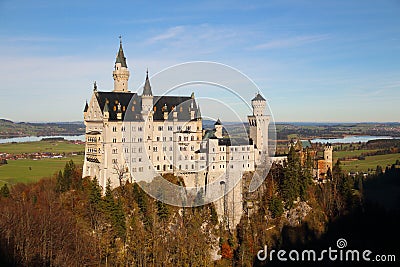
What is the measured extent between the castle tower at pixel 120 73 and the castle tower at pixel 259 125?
13358 millimetres

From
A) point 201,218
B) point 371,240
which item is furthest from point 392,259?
point 201,218

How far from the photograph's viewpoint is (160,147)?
4241cm

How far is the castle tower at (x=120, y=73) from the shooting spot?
45438 mm

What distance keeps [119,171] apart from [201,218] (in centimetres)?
872

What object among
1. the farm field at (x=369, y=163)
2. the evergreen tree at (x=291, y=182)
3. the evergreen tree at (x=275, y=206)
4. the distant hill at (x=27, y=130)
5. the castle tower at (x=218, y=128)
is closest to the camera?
the evergreen tree at (x=275, y=206)

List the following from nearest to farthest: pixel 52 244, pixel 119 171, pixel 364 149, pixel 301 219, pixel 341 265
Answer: pixel 52 244 → pixel 341 265 → pixel 119 171 → pixel 301 219 → pixel 364 149

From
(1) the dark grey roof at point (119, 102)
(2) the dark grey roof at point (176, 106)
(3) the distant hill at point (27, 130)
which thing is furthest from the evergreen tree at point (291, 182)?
(3) the distant hill at point (27, 130)

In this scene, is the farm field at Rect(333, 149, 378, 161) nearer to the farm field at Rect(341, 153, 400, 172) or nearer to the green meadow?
the farm field at Rect(341, 153, 400, 172)

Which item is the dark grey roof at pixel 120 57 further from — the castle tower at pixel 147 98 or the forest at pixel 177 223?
the forest at pixel 177 223

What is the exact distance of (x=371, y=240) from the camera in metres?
40.8

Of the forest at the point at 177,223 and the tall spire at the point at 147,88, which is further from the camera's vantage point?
the tall spire at the point at 147,88

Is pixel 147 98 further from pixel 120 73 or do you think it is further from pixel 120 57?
pixel 120 57

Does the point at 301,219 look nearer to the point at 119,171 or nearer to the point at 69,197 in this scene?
the point at 119,171

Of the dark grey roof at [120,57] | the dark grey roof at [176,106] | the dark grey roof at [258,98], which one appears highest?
the dark grey roof at [120,57]
